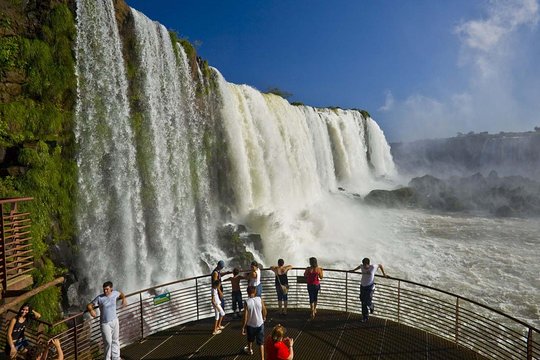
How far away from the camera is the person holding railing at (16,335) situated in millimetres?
5902

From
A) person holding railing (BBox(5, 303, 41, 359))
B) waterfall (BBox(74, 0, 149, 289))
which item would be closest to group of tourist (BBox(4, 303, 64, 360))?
person holding railing (BBox(5, 303, 41, 359))

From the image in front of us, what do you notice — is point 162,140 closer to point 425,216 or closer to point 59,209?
point 59,209

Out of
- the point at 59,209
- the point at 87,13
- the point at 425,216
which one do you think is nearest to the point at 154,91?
the point at 87,13

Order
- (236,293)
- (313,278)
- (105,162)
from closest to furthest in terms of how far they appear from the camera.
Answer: (313,278) < (236,293) < (105,162)

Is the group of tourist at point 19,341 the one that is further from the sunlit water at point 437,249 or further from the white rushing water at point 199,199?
the sunlit water at point 437,249

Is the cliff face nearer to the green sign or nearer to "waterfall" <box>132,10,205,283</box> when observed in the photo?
"waterfall" <box>132,10,205,283</box>

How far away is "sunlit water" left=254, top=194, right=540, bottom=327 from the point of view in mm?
15711

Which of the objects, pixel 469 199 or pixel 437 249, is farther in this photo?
pixel 469 199

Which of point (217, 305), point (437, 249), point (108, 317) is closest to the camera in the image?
point (108, 317)

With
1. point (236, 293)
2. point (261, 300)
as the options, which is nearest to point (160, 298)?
point (236, 293)

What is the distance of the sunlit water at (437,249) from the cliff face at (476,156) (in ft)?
147

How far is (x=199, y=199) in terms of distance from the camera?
63.6ft

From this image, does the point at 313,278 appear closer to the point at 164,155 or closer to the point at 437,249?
the point at 164,155

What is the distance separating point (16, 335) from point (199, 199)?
43.7 ft
